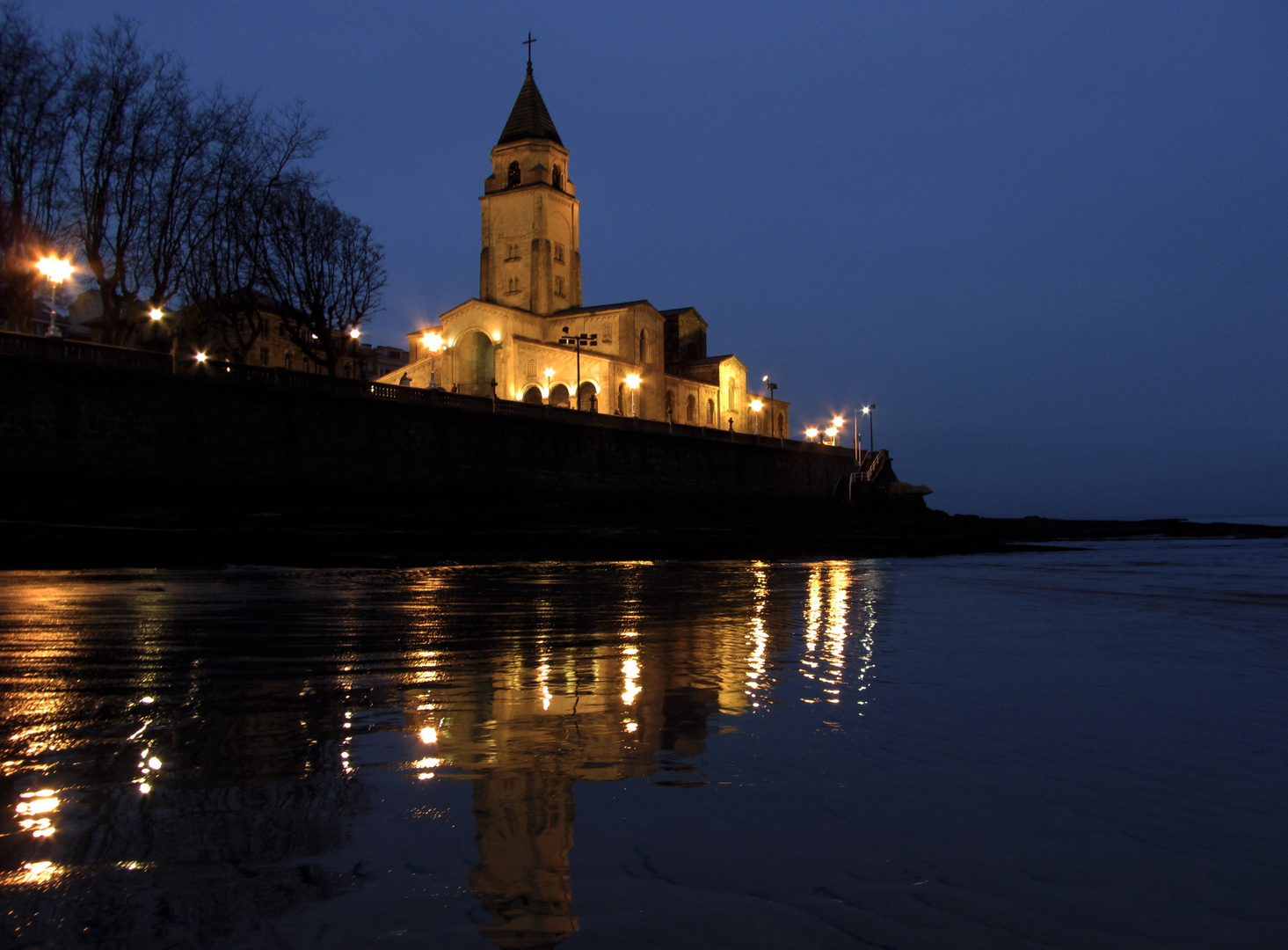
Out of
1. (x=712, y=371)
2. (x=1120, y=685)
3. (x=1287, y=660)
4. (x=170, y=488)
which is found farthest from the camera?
(x=712, y=371)

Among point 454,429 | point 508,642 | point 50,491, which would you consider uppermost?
point 454,429

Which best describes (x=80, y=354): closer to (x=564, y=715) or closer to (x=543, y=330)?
(x=564, y=715)

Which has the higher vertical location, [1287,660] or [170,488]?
[170,488]

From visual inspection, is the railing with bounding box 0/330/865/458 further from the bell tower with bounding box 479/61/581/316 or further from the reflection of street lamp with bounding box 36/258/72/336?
the bell tower with bounding box 479/61/581/316

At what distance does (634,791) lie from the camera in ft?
10.7

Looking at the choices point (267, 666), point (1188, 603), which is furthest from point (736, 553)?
point (267, 666)

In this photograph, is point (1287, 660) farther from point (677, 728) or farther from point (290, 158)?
point (290, 158)

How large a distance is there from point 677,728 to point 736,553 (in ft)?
63.9

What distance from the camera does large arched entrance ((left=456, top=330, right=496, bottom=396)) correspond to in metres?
60.7

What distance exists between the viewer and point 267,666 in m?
5.92

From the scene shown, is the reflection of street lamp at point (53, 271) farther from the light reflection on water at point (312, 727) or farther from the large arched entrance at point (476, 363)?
the large arched entrance at point (476, 363)

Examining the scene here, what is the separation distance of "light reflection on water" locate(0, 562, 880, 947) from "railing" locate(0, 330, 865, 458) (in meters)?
17.6

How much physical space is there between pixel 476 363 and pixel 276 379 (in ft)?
105

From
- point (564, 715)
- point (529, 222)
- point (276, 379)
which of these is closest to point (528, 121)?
point (529, 222)
